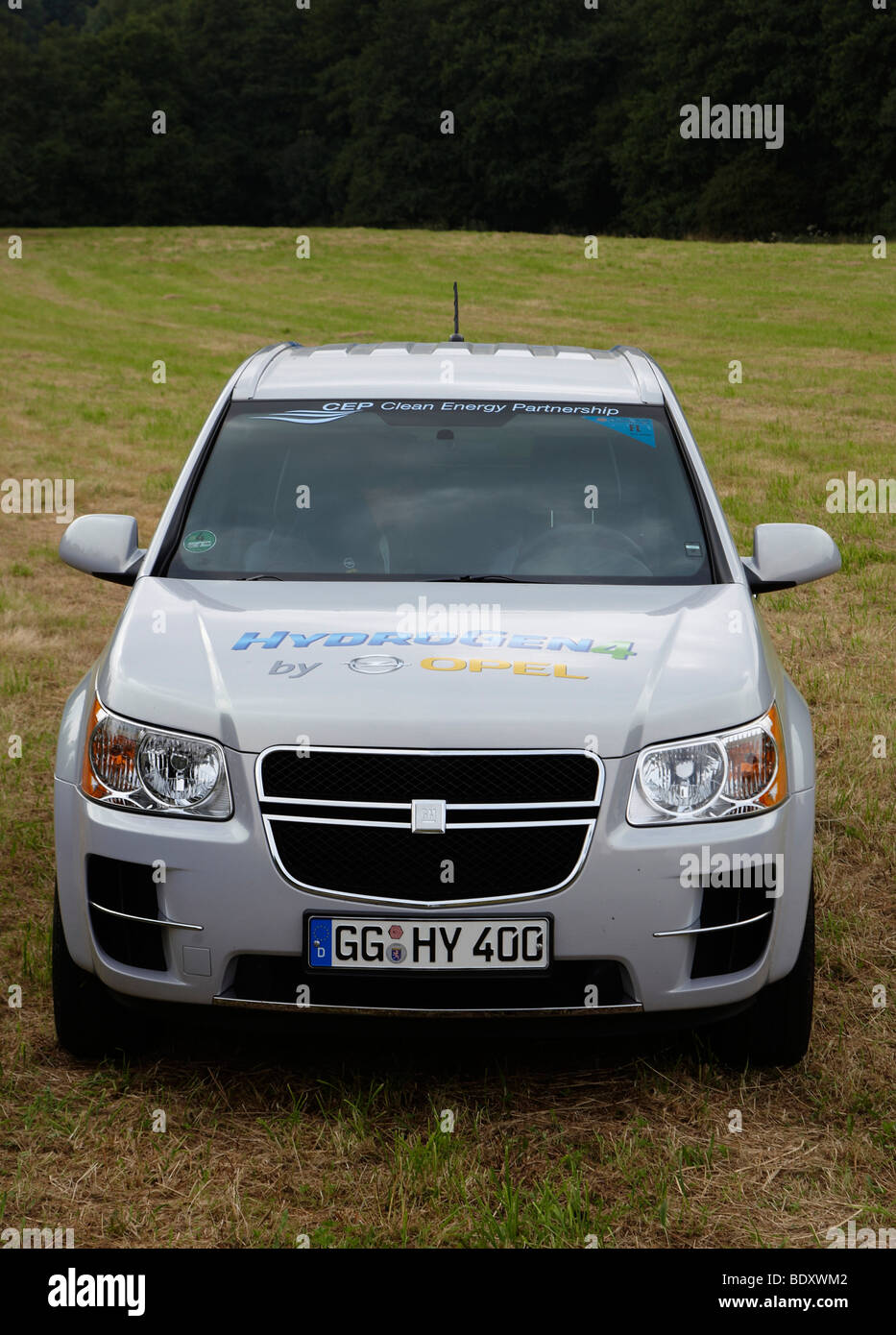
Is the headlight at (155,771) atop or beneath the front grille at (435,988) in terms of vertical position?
atop

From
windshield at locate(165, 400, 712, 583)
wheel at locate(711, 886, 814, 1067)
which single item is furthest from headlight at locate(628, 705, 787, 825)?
windshield at locate(165, 400, 712, 583)

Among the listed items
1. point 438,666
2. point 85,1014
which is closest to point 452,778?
point 438,666

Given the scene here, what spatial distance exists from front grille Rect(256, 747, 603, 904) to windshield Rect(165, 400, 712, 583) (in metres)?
1.06

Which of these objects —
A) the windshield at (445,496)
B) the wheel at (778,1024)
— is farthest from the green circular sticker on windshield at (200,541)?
the wheel at (778,1024)

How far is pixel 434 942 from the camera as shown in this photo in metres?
3.17

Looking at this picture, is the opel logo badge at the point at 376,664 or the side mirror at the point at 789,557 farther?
the side mirror at the point at 789,557

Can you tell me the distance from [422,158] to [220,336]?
150 feet

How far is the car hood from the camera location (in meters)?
3.22

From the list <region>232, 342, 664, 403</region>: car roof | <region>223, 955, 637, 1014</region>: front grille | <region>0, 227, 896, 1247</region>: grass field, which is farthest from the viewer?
<region>232, 342, 664, 403</region>: car roof

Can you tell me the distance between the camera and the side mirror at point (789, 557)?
429 centimetres

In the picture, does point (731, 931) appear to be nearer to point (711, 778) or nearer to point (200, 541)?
point (711, 778)

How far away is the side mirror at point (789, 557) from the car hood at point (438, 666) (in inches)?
14.6

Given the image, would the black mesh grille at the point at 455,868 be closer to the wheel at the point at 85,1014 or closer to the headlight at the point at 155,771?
the headlight at the point at 155,771

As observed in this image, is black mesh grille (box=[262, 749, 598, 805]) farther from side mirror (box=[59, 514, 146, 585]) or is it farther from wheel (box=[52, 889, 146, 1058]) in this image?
side mirror (box=[59, 514, 146, 585])
